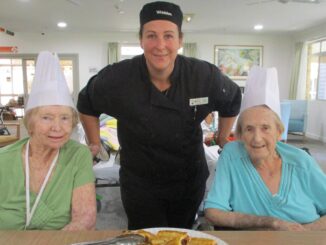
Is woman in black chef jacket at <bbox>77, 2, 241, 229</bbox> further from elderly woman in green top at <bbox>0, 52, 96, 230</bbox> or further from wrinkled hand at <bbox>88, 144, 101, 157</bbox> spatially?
elderly woman in green top at <bbox>0, 52, 96, 230</bbox>

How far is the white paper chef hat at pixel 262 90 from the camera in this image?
55.5 inches

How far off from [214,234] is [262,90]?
2.22 feet

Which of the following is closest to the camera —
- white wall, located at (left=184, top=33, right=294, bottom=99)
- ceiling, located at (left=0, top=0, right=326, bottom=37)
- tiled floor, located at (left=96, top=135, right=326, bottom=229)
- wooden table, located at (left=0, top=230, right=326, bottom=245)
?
wooden table, located at (left=0, top=230, right=326, bottom=245)

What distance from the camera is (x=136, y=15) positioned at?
22.7 feet

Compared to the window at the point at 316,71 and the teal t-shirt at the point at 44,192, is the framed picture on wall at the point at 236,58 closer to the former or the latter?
the window at the point at 316,71

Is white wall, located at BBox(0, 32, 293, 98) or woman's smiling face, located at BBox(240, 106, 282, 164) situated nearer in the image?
woman's smiling face, located at BBox(240, 106, 282, 164)

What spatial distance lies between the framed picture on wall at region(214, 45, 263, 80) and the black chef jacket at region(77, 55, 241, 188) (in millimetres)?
8084

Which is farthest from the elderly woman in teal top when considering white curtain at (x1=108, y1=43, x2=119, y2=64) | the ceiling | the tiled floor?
white curtain at (x1=108, y1=43, x2=119, y2=64)

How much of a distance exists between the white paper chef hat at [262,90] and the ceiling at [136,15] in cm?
453

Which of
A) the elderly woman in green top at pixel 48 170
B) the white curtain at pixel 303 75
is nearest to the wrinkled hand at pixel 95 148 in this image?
the elderly woman in green top at pixel 48 170

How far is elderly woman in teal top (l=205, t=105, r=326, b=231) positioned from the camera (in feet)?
4.29

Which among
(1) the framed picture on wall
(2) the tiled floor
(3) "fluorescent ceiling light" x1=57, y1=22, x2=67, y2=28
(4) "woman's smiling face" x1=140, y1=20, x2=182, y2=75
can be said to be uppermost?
(3) "fluorescent ceiling light" x1=57, y1=22, x2=67, y2=28

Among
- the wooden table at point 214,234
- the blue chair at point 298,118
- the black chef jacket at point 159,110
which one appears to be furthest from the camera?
the blue chair at point 298,118

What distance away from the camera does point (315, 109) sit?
8.04m
